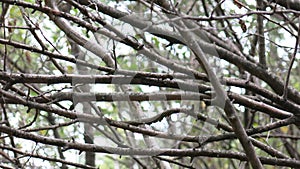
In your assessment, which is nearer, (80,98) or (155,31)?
(80,98)

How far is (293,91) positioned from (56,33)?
6.44 feet

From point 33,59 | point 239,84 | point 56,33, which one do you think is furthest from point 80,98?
point 33,59

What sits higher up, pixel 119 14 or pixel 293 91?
pixel 119 14

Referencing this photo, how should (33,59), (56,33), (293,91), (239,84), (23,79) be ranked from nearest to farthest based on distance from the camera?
(23,79), (239,84), (293,91), (56,33), (33,59)

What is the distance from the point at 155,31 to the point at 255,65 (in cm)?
44

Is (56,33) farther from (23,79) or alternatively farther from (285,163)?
(285,163)

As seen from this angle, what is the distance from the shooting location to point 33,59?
4.23m

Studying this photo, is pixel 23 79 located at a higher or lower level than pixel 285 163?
higher

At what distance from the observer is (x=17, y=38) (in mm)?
3916

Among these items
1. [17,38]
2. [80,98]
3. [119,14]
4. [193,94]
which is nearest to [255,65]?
[193,94]

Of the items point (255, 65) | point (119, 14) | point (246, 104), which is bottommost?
point (246, 104)

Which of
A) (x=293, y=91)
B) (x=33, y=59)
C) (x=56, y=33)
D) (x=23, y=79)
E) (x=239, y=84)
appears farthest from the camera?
→ (x=33, y=59)

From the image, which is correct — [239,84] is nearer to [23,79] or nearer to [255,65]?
[255,65]

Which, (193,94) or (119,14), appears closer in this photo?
(193,94)
